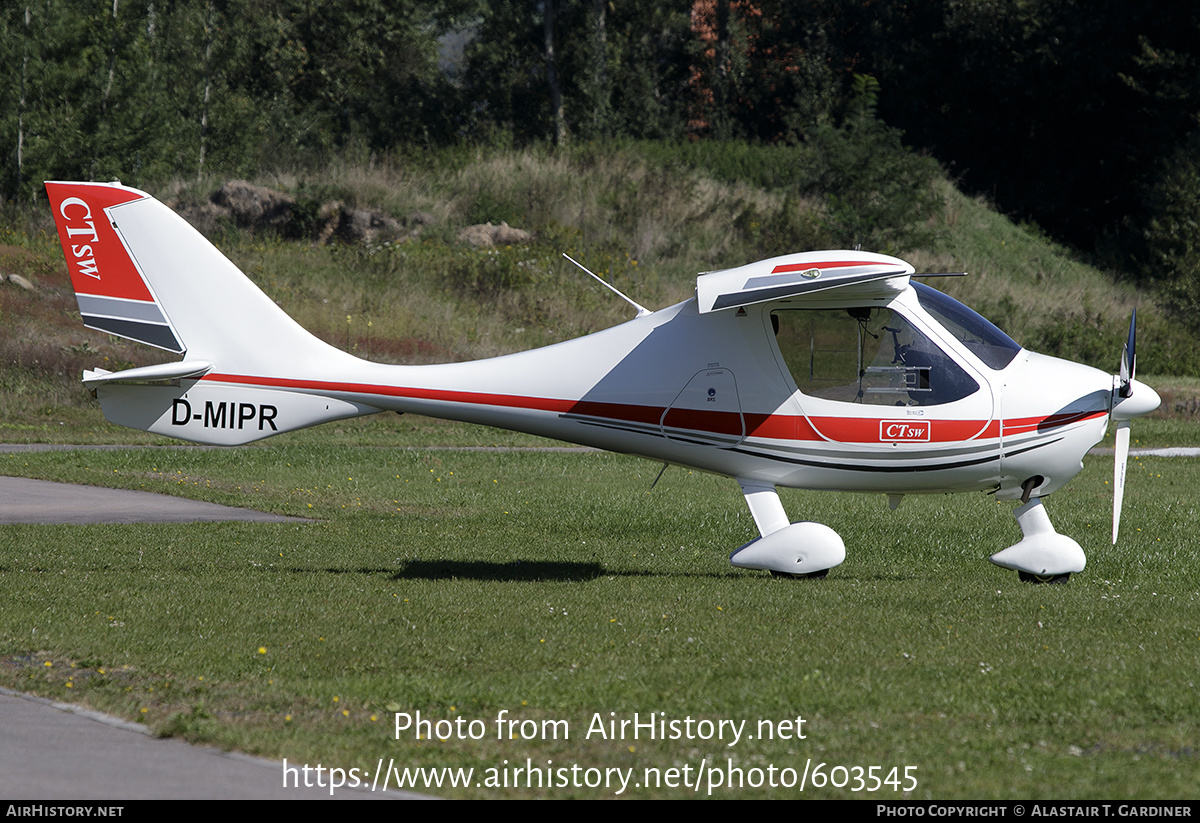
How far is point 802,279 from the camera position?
9797mm

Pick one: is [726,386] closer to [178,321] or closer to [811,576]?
[811,576]

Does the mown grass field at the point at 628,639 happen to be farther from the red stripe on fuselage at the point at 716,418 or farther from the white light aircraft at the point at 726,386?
the red stripe on fuselage at the point at 716,418

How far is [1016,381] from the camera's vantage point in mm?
10305

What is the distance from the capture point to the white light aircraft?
404 inches

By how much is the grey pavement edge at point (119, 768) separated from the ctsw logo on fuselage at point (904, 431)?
6342 mm

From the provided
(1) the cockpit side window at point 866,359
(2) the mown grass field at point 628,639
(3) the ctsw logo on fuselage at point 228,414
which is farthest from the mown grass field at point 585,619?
(1) the cockpit side window at point 866,359

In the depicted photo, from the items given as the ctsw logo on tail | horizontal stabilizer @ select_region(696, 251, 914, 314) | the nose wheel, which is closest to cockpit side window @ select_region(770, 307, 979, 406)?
horizontal stabilizer @ select_region(696, 251, 914, 314)

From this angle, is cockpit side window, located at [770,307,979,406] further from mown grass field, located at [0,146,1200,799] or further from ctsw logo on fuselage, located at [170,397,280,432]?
ctsw logo on fuselage, located at [170,397,280,432]

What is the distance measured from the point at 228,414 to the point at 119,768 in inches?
216

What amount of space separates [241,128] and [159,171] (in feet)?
18.3

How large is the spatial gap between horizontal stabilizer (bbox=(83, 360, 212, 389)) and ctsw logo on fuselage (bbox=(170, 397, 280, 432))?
0.27 meters

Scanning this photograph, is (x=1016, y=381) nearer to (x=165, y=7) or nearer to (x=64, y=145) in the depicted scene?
(x=64, y=145)

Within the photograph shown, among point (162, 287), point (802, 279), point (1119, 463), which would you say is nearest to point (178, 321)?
point (162, 287)

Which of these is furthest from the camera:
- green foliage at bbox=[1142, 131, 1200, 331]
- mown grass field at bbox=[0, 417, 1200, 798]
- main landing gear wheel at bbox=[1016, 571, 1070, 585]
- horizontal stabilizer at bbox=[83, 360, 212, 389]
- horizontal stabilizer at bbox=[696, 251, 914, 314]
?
green foliage at bbox=[1142, 131, 1200, 331]
